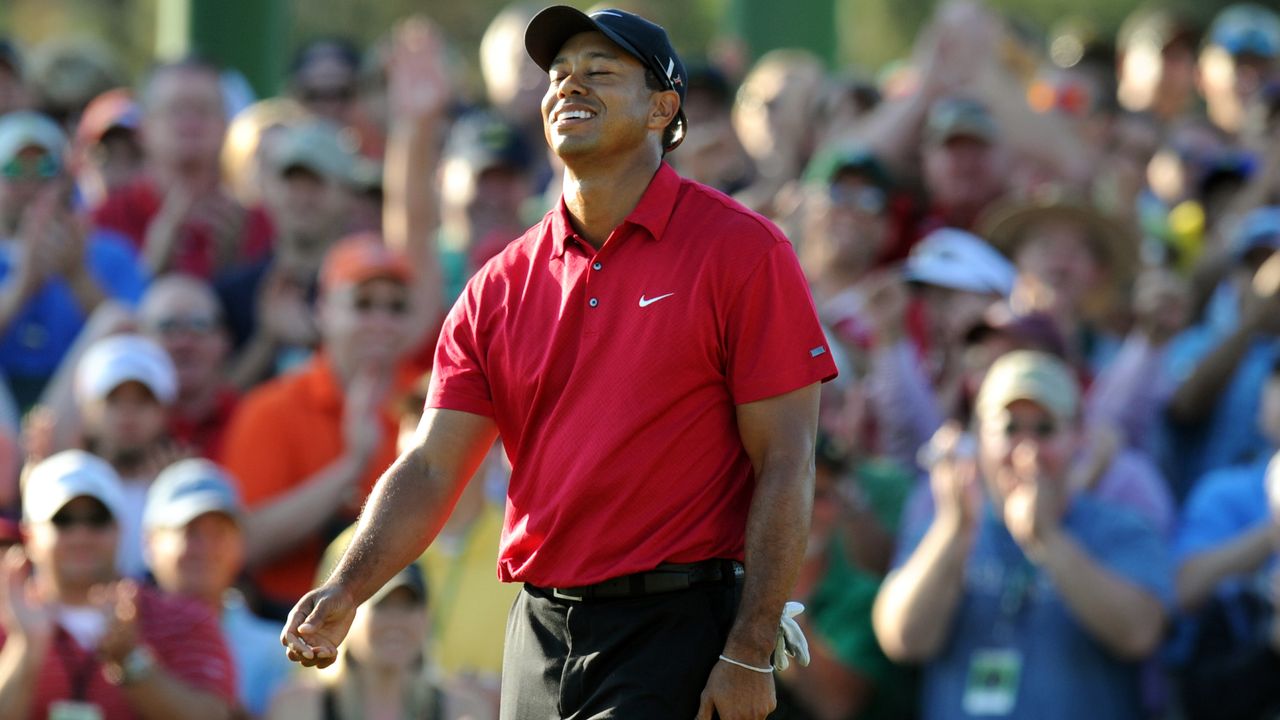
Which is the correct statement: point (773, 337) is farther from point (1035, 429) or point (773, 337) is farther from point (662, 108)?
point (1035, 429)

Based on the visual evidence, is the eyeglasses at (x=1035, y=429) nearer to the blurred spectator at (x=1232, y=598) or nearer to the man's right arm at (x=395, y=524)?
the blurred spectator at (x=1232, y=598)

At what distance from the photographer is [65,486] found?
7742 mm

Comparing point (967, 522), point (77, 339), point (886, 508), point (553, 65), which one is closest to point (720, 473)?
point (553, 65)

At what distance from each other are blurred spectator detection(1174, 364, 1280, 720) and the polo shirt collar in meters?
3.99

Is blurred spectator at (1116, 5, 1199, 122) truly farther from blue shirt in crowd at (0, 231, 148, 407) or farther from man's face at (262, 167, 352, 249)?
blue shirt in crowd at (0, 231, 148, 407)

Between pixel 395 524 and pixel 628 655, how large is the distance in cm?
60

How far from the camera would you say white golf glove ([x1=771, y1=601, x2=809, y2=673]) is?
447 centimetres

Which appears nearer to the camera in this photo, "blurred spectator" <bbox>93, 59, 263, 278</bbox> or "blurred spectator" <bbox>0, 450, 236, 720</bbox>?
"blurred spectator" <bbox>0, 450, 236, 720</bbox>

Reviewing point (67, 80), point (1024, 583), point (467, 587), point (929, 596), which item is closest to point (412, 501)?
point (467, 587)

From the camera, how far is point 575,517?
14.9 ft

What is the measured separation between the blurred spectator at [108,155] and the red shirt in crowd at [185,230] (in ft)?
0.66

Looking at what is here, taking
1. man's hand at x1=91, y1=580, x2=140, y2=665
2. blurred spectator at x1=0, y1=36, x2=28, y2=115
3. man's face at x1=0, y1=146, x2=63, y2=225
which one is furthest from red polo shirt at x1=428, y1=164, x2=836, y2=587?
blurred spectator at x1=0, y1=36, x2=28, y2=115

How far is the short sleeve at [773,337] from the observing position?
4.47 metres

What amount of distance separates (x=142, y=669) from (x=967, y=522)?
9.80ft
